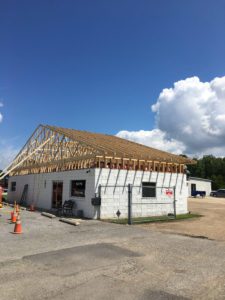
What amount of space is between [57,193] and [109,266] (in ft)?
47.8

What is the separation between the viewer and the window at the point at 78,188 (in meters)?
18.1

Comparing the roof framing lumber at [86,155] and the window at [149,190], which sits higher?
the roof framing lumber at [86,155]

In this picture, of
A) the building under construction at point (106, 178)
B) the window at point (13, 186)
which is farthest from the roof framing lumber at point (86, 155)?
the window at point (13, 186)

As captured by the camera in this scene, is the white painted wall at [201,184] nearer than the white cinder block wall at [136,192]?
No

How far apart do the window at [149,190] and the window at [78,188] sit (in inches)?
138

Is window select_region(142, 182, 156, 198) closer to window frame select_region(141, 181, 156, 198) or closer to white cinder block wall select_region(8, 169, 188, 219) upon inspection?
window frame select_region(141, 181, 156, 198)

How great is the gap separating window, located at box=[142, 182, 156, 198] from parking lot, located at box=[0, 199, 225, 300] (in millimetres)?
6272

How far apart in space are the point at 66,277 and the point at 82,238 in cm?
474

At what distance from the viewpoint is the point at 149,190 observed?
19.0 meters

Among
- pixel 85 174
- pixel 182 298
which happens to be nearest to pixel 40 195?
pixel 85 174

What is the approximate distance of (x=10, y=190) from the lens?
32531 millimetres

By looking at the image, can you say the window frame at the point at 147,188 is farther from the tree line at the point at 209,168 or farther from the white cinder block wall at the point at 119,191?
the tree line at the point at 209,168

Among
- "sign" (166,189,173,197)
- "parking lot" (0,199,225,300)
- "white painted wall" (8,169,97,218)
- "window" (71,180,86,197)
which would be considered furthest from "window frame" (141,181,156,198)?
"parking lot" (0,199,225,300)

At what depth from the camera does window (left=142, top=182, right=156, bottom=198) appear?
61.5 feet
